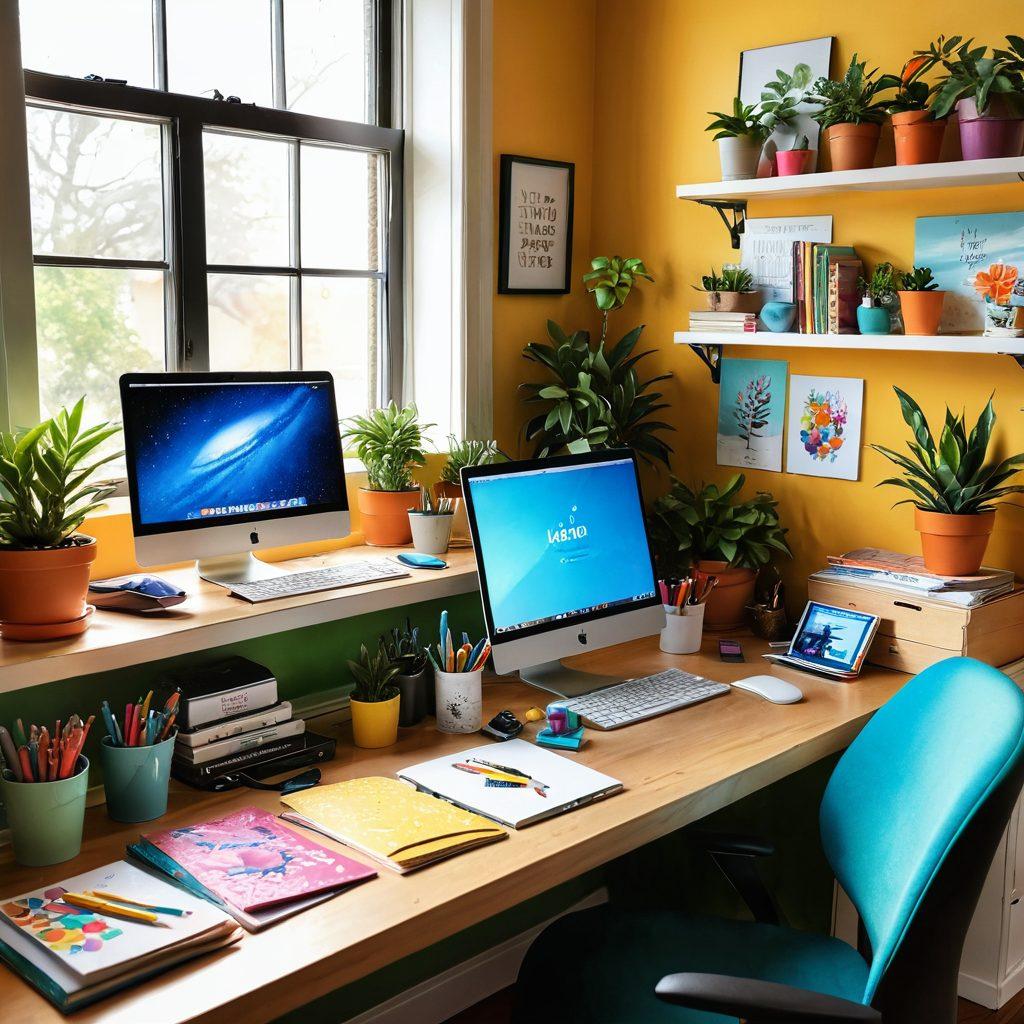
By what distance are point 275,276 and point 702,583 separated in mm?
1241

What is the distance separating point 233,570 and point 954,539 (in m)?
1.54

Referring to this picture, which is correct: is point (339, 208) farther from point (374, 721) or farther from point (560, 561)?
point (374, 721)

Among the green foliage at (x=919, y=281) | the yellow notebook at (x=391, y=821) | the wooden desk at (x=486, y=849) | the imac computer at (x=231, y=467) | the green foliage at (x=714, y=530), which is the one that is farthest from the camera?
the green foliage at (x=714, y=530)

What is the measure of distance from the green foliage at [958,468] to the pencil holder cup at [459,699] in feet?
3.44

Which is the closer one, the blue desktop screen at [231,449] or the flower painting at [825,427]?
the blue desktop screen at [231,449]

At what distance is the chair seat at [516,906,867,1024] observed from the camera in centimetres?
178

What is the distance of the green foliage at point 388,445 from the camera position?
2627 mm

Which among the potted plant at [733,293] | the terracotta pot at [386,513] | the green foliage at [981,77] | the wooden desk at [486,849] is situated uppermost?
the green foliage at [981,77]

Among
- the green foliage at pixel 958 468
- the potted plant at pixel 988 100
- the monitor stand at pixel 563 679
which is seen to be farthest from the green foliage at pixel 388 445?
the potted plant at pixel 988 100

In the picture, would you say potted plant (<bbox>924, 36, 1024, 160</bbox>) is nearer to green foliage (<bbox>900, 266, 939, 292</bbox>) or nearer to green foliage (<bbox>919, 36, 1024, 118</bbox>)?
green foliage (<bbox>919, 36, 1024, 118</bbox>)

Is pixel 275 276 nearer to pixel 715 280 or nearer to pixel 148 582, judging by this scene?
pixel 148 582

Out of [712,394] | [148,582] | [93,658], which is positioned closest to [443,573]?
[148,582]

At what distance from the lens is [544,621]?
7.58 ft

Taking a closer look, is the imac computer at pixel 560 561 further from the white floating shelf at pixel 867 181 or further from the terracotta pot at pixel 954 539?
the white floating shelf at pixel 867 181
